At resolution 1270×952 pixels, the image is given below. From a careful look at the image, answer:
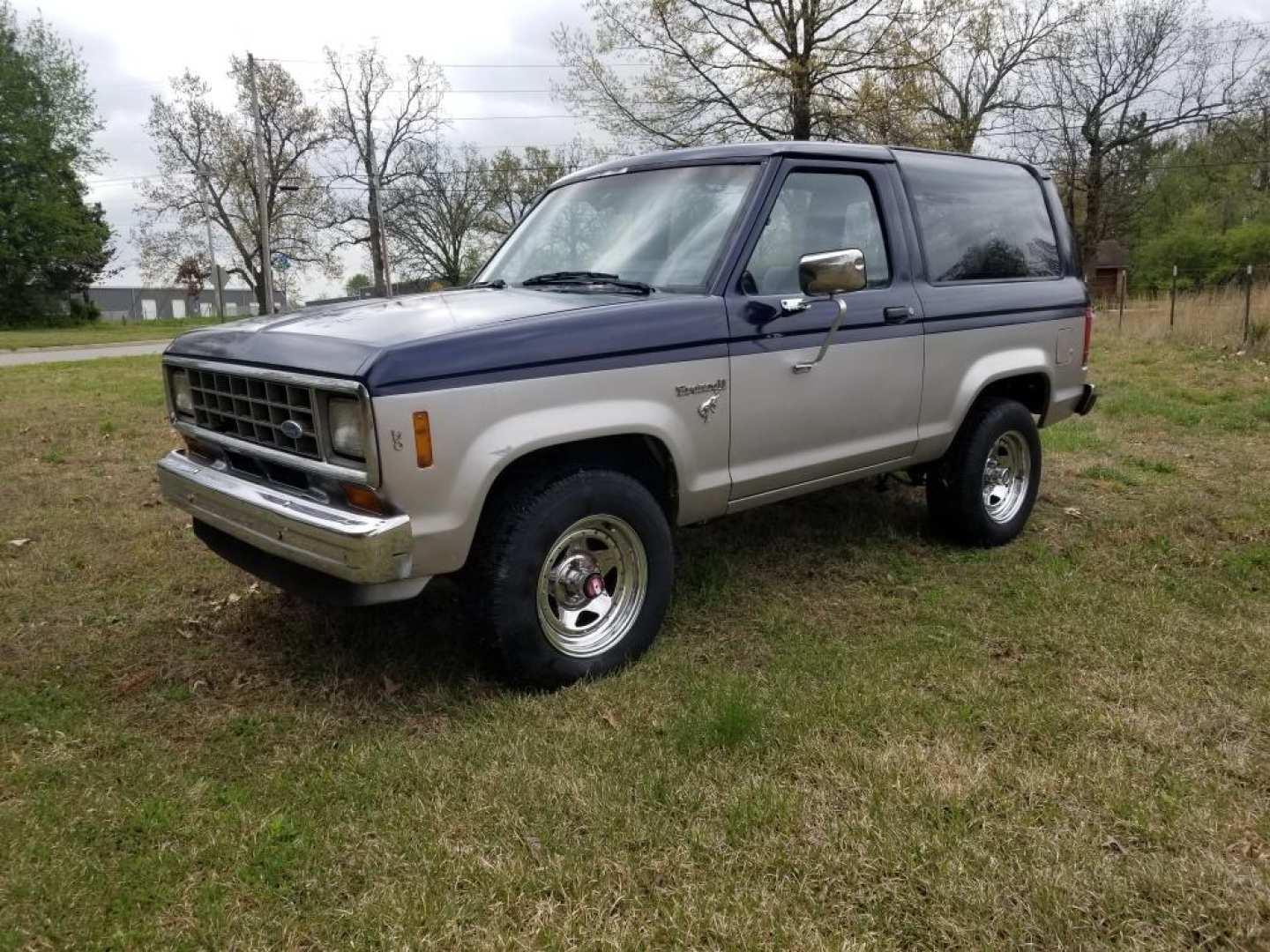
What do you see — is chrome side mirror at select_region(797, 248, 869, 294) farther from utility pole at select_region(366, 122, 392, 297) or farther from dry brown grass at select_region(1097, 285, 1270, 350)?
utility pole at select_region(366, 122, 392, 297)

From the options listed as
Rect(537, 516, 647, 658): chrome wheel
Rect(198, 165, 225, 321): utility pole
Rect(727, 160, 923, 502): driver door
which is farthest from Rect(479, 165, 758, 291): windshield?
Rect(198, 165, 225, 321): utility pole

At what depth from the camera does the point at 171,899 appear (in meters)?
2.33

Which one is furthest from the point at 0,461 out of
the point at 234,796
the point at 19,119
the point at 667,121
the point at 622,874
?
the point at 19,119

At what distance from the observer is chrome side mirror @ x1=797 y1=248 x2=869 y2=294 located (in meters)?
3.53

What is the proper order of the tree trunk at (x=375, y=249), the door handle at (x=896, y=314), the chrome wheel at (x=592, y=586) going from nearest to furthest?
the chrome wheel at (x=592, y=586)
the door handle at (x=896, y=314)
the tree trunk at (x=375, y=249)

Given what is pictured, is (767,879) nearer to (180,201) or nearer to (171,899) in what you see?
(171,899)

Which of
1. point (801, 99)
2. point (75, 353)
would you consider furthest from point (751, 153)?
point (75, 353)

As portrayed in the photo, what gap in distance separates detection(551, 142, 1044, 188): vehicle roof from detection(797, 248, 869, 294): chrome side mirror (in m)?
0.67

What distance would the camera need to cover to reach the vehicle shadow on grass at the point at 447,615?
3539mm

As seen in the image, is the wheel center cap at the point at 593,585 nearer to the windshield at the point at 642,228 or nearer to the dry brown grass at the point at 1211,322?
the windshield at the point at 642,228

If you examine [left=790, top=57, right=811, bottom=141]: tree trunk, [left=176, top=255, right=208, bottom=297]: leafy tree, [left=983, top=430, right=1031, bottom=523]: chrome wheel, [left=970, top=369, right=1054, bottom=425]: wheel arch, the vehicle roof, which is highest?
[left=790, top=57, right=811, bottom=141]: tree trunk

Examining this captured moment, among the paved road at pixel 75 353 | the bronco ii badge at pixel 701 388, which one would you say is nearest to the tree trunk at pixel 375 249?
the paved road at pixel 75 353

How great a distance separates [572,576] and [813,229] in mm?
1934

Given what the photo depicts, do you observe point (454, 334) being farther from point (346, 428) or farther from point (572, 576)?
point (572, 576)
